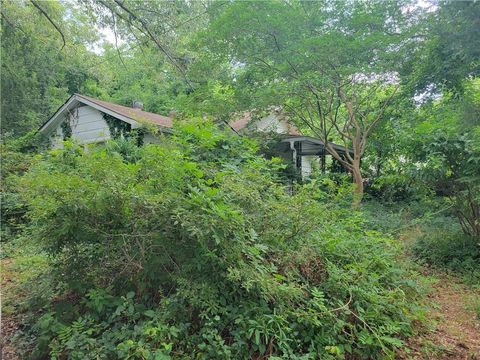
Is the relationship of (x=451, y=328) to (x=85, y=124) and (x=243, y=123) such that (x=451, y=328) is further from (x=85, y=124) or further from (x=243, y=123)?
(x=85, y=124)

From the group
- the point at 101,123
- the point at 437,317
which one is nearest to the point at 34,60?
the point at 101,123

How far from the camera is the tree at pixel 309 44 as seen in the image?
7129 millimetres

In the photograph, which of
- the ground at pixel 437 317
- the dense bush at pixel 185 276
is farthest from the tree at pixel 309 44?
the dense bush at pixel 185 276

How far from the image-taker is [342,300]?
3020 mm

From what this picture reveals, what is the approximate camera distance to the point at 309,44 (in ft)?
23.0

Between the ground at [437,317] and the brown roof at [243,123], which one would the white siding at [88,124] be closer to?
the brown roof at [243,123]

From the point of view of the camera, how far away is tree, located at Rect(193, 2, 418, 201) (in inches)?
281

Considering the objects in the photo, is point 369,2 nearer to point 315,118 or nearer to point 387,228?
point 315,118

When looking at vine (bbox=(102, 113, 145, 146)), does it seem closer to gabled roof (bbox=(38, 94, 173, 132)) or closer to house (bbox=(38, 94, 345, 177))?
house (bbox=(38, 94, 345, 177))

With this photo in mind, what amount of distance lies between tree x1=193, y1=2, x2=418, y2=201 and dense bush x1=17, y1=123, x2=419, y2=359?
177 inches

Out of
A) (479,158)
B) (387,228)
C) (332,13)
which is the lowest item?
(387,228)

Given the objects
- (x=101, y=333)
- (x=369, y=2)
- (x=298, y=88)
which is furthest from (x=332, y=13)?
(x=101, y=333)

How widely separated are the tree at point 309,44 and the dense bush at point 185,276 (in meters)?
4.51

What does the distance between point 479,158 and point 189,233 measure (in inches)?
166
